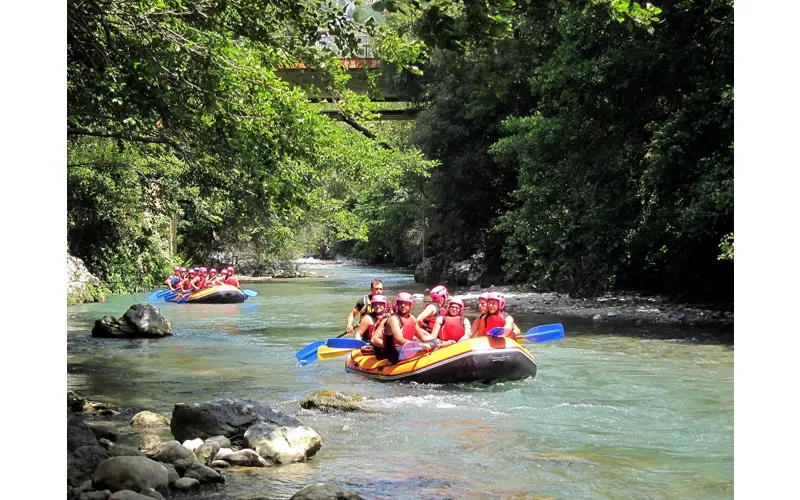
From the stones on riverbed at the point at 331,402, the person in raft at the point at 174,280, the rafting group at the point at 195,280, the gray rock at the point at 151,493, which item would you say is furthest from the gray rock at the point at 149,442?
the person in raft at the point at 174,280

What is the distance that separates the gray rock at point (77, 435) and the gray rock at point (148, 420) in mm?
1482

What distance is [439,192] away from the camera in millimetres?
28828

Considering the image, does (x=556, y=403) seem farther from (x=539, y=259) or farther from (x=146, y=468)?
(x=539, y=259)

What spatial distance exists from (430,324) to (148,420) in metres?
4.85

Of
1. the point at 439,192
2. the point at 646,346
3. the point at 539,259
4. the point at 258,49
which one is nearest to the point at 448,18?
the point at 258,49

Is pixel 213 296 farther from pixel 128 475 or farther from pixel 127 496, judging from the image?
pixel 127 496

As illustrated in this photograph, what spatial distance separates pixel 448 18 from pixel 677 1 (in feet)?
36.5

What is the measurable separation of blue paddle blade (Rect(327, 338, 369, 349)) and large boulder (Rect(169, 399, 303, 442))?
389cm

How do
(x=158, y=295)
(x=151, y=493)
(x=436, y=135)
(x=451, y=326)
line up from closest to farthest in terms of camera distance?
(x=151, y=493) → (x=451, y=326) → (x=158, y=295) → (x=436, y=135)

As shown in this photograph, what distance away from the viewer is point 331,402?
8938mm

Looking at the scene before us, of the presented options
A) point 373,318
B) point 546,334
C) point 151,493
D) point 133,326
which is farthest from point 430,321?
point 151,493

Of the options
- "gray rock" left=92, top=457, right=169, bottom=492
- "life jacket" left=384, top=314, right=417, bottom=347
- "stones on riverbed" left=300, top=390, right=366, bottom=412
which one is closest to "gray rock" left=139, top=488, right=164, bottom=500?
"gray rock" left=92, top=457, right=169, bottom=492

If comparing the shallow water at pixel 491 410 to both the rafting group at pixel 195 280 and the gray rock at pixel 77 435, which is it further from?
the rafting group at pixel 195 280

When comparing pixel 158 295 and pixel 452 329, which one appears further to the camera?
pixel 158 295
